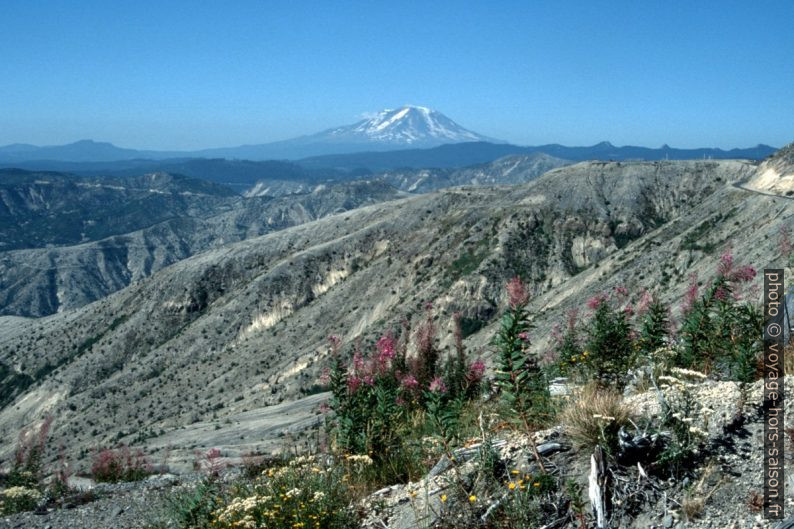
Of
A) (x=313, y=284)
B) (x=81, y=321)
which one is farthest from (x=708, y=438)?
(x=81, y=321)

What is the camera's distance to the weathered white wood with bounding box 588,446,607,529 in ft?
13.9

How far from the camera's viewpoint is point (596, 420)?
4910 mm

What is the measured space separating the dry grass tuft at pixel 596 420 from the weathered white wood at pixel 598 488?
0.73ft

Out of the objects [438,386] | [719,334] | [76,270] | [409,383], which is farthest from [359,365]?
[76,270]

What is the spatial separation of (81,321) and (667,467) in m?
86.5

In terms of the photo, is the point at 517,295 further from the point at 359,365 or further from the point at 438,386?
the point at 359,365

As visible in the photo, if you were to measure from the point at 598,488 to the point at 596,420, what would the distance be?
70 cm

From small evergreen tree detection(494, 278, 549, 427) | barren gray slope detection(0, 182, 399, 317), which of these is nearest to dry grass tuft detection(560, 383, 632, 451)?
small evergreen tree detection(494, 278, 549, 427)

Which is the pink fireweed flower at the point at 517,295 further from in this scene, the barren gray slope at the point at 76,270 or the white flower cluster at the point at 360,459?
the barren gray slope at the point at 76,270

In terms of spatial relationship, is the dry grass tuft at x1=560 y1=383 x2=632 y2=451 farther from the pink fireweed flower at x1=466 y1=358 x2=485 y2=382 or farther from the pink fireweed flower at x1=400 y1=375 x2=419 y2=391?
the pink fireweed flower at x1=400 y1=375 x2=419 y2=391

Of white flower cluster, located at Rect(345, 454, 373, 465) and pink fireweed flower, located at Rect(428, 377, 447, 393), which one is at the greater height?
pink fireweed flower, located at Rect(428, 377, 447, 393)

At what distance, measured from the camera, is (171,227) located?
638ft

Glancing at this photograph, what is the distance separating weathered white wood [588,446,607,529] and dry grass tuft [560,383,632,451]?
22cm

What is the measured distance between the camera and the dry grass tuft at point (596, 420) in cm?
480
